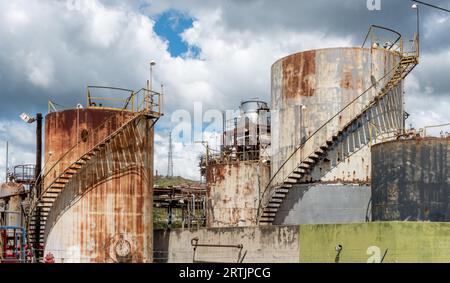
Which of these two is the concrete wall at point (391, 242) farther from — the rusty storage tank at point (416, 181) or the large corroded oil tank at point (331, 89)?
the large corroded oil tank at point (331, 89)

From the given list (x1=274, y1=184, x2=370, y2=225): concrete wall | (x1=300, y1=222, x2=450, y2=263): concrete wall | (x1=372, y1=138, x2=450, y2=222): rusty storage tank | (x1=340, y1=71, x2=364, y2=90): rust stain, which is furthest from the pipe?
(x1=372, y1=138, x2=450, y2=222): rusty storage tank

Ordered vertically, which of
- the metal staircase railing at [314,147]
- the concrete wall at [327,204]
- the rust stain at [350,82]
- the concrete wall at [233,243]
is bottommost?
the concrete wall at [233,243]

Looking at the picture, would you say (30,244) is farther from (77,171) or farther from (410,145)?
(410,145)

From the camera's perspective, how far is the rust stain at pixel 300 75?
33906mm

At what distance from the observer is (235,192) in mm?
38250

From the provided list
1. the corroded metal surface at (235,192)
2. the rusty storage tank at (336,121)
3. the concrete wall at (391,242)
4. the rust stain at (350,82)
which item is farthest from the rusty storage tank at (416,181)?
the corroded metal surface at (235,192)

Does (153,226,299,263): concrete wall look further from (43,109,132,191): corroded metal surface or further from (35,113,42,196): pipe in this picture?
(35,113,42,196): pipe

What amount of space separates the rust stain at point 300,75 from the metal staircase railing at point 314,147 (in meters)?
1.96

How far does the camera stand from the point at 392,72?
34469 millimetres

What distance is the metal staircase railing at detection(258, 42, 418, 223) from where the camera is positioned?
3316 cm

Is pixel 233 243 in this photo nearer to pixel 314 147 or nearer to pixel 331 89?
pixel 314 147

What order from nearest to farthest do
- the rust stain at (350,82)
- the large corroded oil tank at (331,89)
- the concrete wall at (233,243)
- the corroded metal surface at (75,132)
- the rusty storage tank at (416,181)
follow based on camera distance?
the rusty storage tank at (416,181), the concrete wall at (233,243), the corroded metal surface at (75,132), the large corroded oil tank at (331,89), the rust stain at (350,82)
